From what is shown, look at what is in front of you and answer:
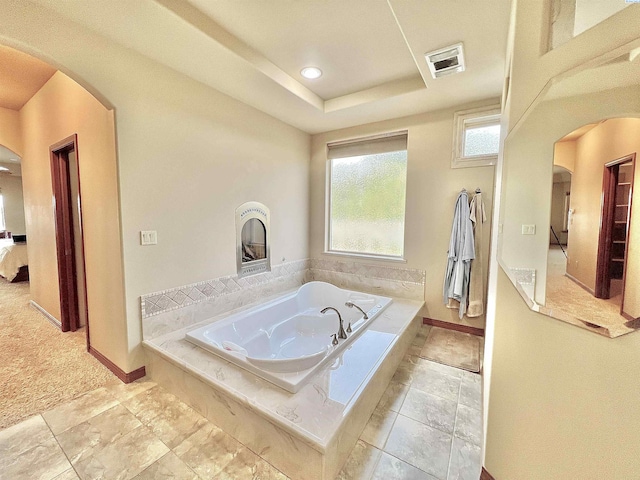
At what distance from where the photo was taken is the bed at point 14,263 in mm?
4840

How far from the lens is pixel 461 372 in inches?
88.0

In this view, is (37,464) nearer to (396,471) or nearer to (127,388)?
(127,388)

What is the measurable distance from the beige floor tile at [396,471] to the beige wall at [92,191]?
2.02 m

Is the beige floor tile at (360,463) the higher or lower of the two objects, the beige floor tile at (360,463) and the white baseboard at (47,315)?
the lower

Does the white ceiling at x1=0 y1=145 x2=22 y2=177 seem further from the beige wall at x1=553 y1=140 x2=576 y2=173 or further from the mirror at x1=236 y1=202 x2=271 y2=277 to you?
the beige wall at x1=553 y1=140 x2=576 y2=173

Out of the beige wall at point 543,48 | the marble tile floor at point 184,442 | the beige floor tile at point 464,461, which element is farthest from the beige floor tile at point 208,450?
the beige wall at point 543,48

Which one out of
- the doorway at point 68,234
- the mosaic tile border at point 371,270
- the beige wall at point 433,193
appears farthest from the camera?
the mosaic tile border at point 371,270

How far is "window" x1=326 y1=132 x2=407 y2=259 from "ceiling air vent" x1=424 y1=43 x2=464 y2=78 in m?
1.07

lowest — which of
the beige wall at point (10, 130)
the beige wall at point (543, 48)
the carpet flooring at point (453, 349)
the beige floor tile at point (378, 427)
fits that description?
the beige floor tile at point (378, 427)

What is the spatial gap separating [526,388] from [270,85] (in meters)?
2.74

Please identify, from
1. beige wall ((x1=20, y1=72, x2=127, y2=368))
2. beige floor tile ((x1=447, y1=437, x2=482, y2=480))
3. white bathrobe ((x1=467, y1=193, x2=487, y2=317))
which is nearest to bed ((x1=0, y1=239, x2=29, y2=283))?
beige wall ((x1=20, y1=72, x2=127, y2=368))

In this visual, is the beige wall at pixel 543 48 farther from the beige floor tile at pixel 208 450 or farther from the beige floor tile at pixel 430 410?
the beige floor tile at pixel 208 450

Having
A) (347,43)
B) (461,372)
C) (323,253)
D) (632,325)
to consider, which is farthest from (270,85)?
(461,372)

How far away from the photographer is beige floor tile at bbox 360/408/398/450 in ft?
5.13
